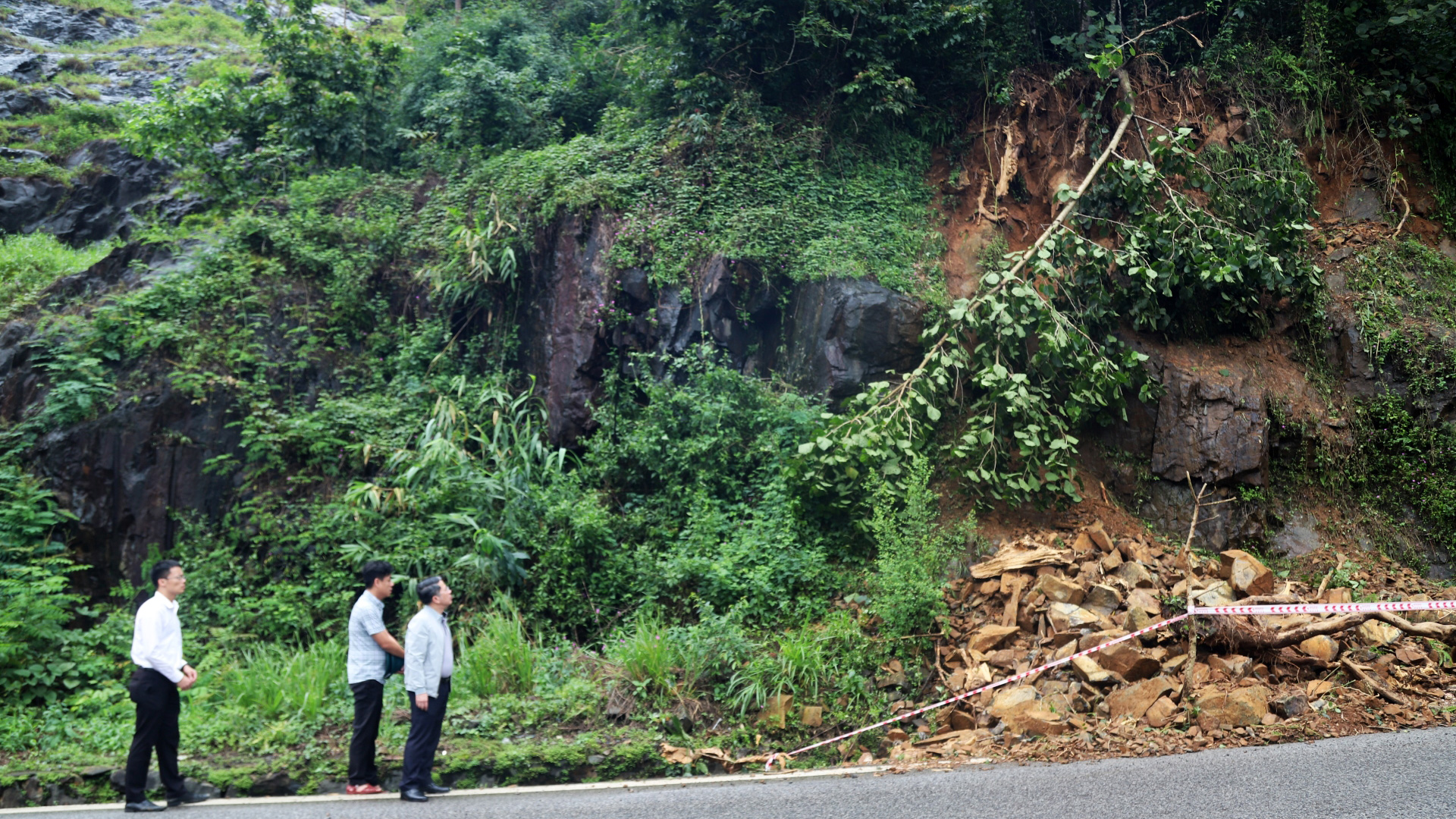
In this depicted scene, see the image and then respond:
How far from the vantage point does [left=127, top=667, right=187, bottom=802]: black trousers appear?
4.93 metres

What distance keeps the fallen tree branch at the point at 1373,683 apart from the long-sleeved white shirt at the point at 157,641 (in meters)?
7.51

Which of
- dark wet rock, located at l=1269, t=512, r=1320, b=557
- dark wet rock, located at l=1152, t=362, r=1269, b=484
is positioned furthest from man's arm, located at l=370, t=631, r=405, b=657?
dark wet rock, located at l=1269, t=512, r=1320, b=557

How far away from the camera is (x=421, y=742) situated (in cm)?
495

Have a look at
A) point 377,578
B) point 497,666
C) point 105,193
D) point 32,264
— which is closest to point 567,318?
point 497,666

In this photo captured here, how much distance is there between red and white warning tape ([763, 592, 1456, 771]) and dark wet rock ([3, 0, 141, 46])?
81.4ft

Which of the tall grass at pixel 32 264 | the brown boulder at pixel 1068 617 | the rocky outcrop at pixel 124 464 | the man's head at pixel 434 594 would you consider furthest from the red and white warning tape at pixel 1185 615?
the tall grass at pixel 32 264

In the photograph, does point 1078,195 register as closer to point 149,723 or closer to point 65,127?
point 149,723

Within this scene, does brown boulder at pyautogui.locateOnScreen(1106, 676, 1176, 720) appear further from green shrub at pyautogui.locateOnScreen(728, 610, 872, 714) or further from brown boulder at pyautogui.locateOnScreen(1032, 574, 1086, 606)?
green shrub at pyautogui.locateOnScreen(728, 610, 872, 714)

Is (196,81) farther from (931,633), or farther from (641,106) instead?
(931,633)

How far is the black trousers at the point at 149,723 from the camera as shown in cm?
493

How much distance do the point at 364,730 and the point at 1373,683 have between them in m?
6.54

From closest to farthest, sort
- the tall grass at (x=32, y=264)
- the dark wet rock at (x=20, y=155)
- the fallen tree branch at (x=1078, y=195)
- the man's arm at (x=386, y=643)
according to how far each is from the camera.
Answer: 1. the man's arm at (x=386, y=643)
2. the fallen tree branch at (x=1078, y=195)
3. the tall grass at (x=32, y=264)
4. the dark wet rock at (x=20, y=155)

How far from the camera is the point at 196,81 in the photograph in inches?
730

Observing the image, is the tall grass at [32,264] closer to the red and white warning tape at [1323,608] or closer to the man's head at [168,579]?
the man's head at [168,579]
